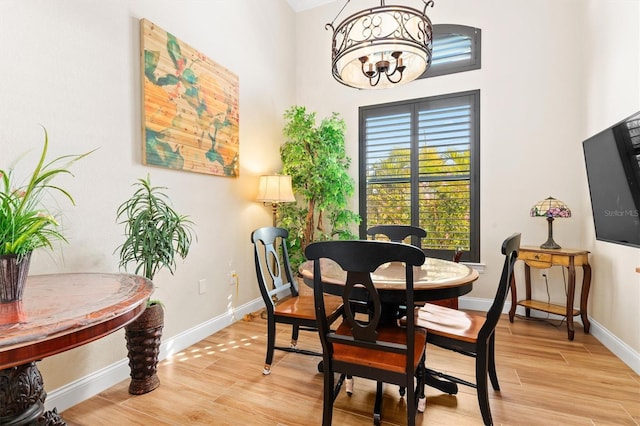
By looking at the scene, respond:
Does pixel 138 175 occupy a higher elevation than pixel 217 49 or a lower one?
lower

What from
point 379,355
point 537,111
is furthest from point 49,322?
point 537,111

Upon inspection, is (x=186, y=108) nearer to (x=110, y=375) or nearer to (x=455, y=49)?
(x=110, y=375)

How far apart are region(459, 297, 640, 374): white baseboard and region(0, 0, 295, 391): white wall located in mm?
2476

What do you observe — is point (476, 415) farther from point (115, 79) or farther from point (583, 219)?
point (115, 79)

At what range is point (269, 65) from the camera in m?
3.73

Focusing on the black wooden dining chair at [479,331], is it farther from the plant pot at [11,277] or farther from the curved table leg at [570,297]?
the plant pot at [11,277]

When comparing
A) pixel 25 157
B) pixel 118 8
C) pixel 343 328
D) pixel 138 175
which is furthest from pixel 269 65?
pixel 343 328

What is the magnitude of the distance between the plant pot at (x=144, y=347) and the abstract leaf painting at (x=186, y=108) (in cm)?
108

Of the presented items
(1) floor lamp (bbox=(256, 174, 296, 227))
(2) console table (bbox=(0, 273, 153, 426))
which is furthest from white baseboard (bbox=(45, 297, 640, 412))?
(1) floor lamp (bbox=(256, 174, 296, 227))

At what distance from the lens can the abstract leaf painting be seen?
7.47 ft

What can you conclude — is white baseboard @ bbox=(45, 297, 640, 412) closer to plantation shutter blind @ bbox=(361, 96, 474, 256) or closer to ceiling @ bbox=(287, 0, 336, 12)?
plantation shutter blind @ bbox=(361, 96, 474, 256)

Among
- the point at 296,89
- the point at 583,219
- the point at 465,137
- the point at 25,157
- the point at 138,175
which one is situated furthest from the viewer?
the point at 296,89

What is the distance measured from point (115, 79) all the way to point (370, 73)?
171 centimetres

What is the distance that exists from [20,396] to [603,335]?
380cm
